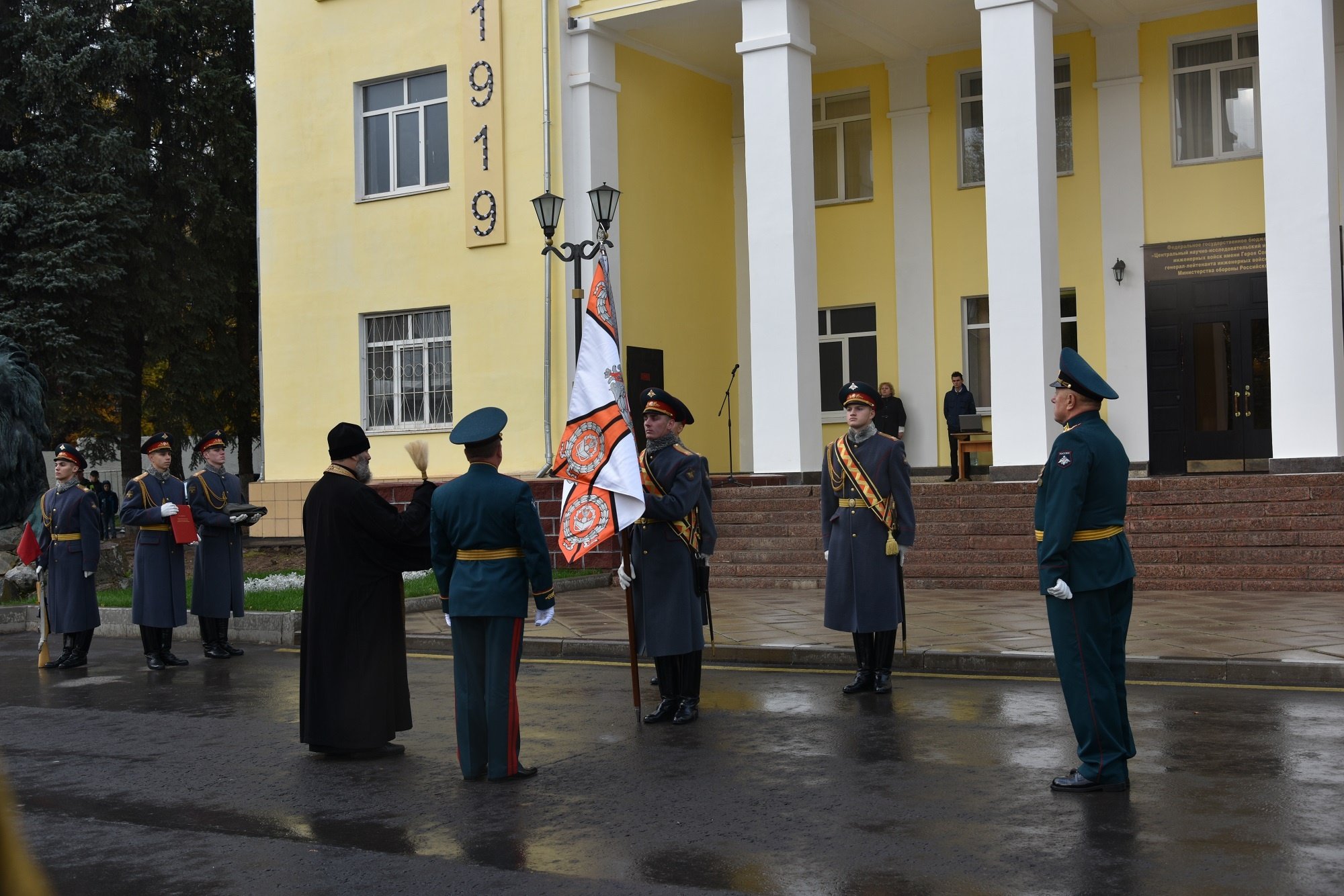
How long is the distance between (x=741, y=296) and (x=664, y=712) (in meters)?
17.7

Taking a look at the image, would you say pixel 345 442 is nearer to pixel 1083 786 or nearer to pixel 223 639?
pixel 1083 786

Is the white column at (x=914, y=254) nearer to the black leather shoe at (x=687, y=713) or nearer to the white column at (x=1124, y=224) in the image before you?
the white column at (x=1124, y=224)

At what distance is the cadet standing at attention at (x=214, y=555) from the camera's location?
1332 centimetres

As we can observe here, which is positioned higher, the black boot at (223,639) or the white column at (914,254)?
the white column at (914,254)

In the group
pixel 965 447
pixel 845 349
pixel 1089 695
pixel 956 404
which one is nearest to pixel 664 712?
pixel 1089 695

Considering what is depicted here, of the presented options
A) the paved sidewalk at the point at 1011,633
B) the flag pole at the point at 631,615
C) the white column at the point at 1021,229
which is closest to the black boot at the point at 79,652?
the paved sidewalk at the point at 1011,633

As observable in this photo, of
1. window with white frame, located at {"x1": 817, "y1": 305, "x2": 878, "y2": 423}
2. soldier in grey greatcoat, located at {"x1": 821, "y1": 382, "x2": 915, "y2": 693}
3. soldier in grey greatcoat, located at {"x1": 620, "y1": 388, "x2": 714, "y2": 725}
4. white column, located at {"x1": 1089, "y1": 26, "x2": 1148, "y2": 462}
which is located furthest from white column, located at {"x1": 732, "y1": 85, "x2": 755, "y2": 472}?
soldier in grey greatcoat, located at {"x1": 620, "y1": 388, "x2": 714, "y2": 725}

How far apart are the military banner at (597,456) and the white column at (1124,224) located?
15005 mm

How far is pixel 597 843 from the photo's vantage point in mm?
6137

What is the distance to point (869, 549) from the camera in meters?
9.97

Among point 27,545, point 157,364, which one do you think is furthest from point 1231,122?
point 157,364

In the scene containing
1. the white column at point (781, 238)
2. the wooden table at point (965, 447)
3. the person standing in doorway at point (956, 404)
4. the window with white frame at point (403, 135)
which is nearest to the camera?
the white column at point (781, 238)

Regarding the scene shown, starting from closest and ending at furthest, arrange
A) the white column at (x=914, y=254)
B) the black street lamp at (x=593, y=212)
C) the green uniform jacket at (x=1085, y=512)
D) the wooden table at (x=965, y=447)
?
the green uniform jacket at (x=1085, y=512)
the black street lamp at (x=593, y=212)
the wooden table at (x=965, y=447)
the white column at (x=914, y=254)

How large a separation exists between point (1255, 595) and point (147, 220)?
22.9m
